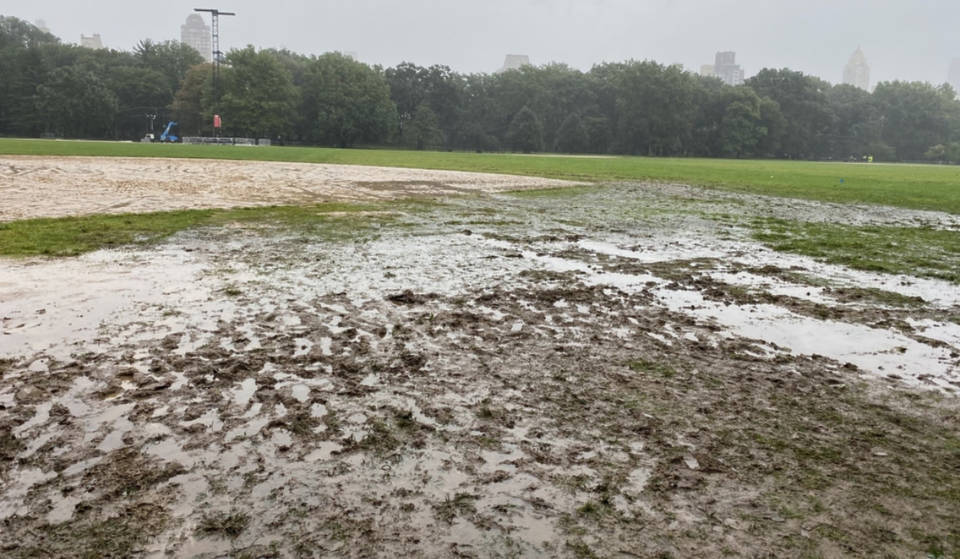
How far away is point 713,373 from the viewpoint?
470cm

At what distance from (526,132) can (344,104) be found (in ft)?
95.6

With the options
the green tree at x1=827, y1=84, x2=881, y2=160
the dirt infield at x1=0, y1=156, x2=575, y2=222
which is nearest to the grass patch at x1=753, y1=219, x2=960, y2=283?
the dirt infield at x1=0, y1=156, x2=575, y2=222

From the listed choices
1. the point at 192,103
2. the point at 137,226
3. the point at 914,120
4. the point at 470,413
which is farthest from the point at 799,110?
the point at 470,413

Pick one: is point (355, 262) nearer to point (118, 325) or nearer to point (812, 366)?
point (118, 325)

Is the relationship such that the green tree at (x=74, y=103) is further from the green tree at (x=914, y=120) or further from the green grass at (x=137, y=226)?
the green tree at (x=914, y=120)

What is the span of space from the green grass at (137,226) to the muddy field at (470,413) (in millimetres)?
1358

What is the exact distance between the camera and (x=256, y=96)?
3991 inches

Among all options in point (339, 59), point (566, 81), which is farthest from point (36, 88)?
point (566, 81)

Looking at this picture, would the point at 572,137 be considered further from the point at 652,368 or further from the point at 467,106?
the point at 652,368

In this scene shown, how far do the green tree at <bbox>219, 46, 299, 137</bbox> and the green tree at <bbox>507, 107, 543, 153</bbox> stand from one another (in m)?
35.0

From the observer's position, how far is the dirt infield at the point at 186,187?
13773mm

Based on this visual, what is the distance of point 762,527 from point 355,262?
20.6 ft

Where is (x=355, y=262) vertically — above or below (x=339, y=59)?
below

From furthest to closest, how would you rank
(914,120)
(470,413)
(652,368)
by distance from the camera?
(914,120)
(652,368)
(470,413)
